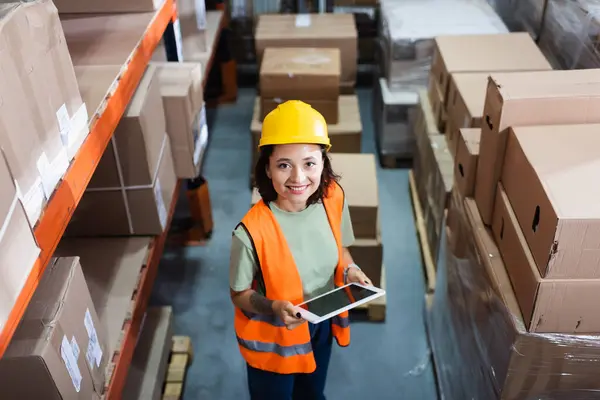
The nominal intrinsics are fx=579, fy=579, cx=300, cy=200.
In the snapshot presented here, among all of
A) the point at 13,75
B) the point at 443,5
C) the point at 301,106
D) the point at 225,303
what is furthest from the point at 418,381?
the point at 443,5

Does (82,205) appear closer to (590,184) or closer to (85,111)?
(85,111)

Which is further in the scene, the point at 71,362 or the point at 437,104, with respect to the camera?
the point at 437,104

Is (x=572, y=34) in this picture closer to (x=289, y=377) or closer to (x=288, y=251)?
(x=288, y=251)

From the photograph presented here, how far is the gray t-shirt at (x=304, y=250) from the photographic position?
5.75ft

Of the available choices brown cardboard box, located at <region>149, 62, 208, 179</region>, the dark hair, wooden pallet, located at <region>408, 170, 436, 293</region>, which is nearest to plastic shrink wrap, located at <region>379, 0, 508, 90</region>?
wooden pallet, located at <region>408, 170, 436, 293</region>

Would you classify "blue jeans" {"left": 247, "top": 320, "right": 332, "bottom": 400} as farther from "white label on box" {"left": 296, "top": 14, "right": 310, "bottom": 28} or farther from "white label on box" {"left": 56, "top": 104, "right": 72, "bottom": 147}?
"white label on box" {"left": 296, "top": 14, "right": 310, "bottom": 28}

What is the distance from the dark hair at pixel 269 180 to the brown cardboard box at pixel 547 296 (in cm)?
57

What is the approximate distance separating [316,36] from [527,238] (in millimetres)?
2783

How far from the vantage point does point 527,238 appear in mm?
1646

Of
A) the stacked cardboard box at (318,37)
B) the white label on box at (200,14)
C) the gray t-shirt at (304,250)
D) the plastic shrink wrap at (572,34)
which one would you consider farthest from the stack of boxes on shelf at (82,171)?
the plastic shrink wrap at (572,34)

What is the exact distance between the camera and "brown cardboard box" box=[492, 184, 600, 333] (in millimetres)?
1549

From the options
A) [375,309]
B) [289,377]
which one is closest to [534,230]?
[289,377]

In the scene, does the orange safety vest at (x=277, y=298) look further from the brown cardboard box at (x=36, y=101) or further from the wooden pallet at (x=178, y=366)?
the wooden pallet at (x=178, y=366)

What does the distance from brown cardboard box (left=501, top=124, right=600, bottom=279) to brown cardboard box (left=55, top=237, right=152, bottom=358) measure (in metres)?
1.35
